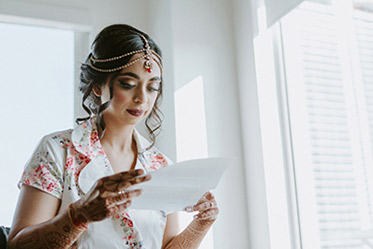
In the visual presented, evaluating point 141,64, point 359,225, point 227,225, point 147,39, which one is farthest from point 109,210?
point 227,225

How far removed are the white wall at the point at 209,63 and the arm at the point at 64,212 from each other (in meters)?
1.00

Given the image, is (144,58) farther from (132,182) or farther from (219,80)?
(219,80)

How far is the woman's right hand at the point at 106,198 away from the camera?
3.48 feet

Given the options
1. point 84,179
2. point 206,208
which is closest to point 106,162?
point 84,179

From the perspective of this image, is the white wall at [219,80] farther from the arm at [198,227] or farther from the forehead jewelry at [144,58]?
the forehead jewelry at [144,58]

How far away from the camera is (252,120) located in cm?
224

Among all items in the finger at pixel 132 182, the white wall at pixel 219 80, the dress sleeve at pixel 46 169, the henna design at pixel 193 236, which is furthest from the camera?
the white wall at pixel 219 80

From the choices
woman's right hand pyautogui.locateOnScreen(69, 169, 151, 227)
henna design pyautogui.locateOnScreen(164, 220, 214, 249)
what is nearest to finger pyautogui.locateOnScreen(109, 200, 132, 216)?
woman's right hand pyautogui.locateOnScreen(69, 169, 151, 227)

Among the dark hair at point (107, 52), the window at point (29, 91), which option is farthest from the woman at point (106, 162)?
the window at point (29, 91)

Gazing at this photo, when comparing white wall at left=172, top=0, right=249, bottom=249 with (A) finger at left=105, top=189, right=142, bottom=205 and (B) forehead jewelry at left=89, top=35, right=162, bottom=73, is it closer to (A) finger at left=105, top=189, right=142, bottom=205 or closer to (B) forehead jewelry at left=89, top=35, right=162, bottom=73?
(B) forehead jewelry at left=89, top=35, right=162, bottom=73

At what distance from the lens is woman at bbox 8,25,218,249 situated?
1249 mm

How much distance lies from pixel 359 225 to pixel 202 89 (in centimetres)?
94

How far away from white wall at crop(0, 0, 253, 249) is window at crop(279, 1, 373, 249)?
0.98 ft

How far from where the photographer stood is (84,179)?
1382 mm
